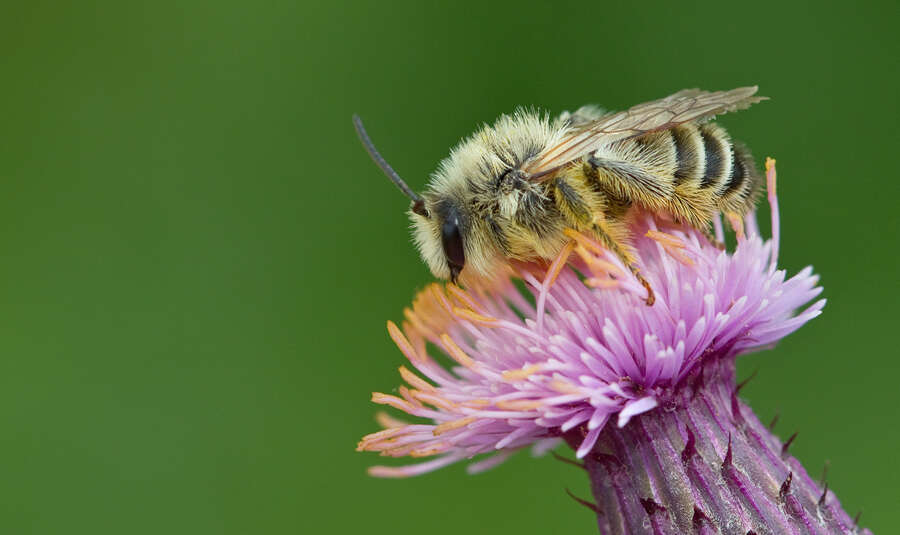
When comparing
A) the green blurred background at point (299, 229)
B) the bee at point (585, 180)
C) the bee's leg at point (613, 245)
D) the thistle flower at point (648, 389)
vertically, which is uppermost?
the green blurred background at point (299, 229)

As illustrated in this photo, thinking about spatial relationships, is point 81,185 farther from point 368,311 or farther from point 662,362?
Answer: point 662,362

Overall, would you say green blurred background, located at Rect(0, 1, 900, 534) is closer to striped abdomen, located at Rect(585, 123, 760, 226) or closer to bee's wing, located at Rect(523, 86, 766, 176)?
striped abdomen, located at Rect(585, 123, 760, 226)

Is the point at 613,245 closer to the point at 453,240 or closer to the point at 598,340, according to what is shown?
the point at 598,340

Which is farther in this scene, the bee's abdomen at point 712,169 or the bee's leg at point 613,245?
the bee's abdomen at point 712,169

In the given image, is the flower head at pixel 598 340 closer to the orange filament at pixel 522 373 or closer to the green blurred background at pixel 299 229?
the orange filament at pixel 522 373

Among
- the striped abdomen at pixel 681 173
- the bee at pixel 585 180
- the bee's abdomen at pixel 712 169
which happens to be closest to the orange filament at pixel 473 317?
the bee at pixel 585 180

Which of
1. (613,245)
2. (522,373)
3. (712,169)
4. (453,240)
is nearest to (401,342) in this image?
(453,240)
